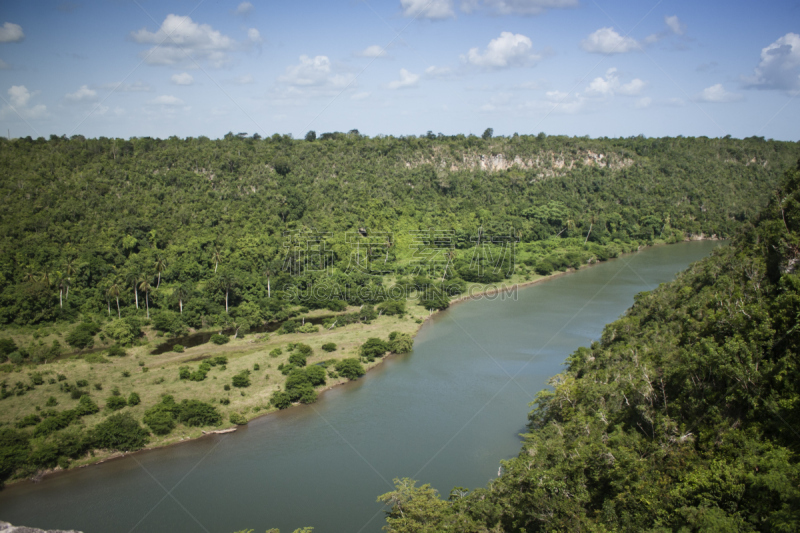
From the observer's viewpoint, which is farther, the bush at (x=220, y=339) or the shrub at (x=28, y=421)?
the bush at (x=220, y=339)

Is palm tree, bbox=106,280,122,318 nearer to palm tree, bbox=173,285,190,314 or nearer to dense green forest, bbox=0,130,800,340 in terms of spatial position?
dense green forest, bbox=0,130,800,340

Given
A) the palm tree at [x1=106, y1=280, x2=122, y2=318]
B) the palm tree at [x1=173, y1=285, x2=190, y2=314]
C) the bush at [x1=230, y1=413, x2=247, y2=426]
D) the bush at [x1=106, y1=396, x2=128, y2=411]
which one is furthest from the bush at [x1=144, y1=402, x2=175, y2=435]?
the palm tree at [x1=106, y1=280, x2=122, y2=318]

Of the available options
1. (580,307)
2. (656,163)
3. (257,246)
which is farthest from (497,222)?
(656,163)

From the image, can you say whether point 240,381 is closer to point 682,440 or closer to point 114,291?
point 114,291

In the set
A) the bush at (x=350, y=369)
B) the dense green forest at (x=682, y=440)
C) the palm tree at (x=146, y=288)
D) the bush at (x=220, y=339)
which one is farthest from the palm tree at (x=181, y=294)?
the dense green forest at (x=682, y=440)

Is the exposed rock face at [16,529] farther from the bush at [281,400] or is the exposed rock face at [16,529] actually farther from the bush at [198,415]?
the bush at [281,400]

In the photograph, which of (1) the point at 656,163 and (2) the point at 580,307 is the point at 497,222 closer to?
(2) the point at 580,307
